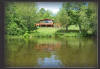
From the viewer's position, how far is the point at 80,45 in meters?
3.28

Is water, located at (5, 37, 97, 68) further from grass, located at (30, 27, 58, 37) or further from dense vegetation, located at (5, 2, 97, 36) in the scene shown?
dense vegetation, located at (5, 2, 97, 36)

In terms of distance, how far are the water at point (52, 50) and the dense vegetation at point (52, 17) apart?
0.64 feet

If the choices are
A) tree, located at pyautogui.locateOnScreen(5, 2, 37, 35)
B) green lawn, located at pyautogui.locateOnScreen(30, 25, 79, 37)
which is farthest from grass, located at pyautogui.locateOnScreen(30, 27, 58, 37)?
tree, located at pyautogui.locateOnScreen(5, 2, 37, 35)

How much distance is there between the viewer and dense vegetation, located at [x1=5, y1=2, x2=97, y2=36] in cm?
300

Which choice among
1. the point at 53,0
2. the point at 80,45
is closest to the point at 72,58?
the point at 80,45

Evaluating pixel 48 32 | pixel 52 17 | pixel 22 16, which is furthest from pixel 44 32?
pixel 22 16

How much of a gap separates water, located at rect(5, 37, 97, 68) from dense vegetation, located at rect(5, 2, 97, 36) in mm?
195

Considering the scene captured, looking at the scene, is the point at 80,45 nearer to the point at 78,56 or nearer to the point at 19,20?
the point at 78,56

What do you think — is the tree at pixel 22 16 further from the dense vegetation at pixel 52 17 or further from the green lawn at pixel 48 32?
the green lawn at pixel 48 32

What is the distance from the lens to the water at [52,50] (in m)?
2.96

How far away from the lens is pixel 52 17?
10.3 ft

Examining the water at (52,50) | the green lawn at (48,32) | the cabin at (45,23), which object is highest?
the cabin at (45,23)

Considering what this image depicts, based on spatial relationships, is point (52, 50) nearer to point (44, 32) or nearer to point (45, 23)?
point (44, 32)

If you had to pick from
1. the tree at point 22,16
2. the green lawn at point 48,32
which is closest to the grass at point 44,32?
the green lawn at point 48,32
